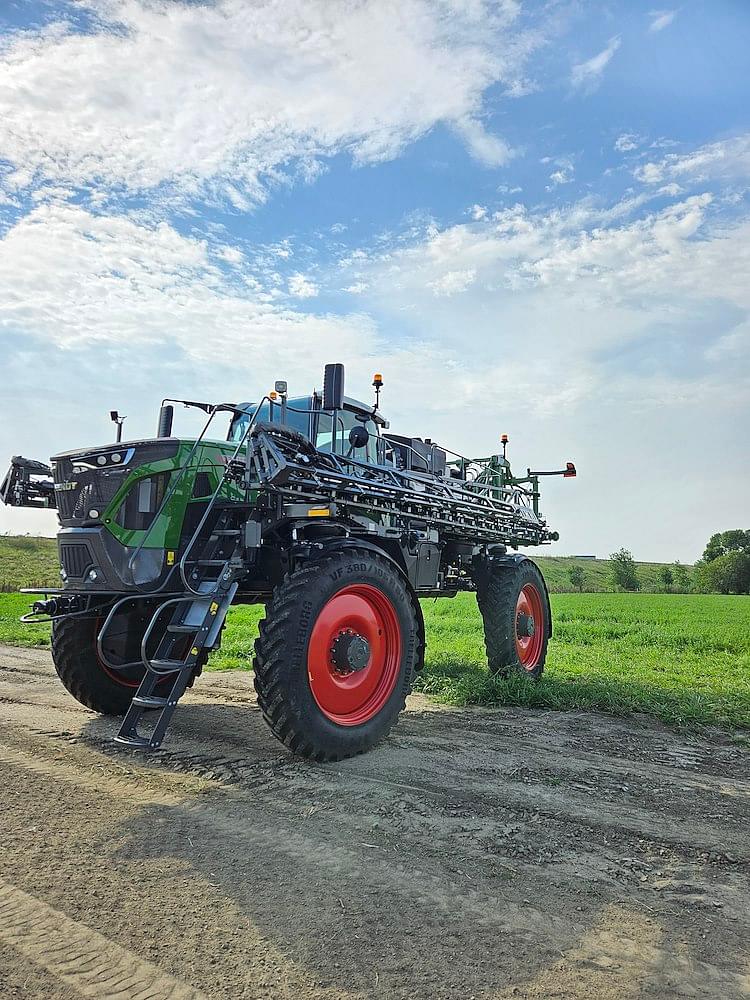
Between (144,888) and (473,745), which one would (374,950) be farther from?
(473,745)

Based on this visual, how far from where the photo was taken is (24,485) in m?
7.15

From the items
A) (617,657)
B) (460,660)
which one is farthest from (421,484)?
(617,657)

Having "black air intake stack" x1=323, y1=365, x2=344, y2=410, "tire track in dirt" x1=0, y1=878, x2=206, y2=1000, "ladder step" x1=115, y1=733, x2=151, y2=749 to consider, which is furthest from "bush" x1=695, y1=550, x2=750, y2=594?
"tire track in dirt" x1=0, y1=878, x2=206, y2=1000

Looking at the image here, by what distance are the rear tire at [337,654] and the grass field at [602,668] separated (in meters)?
2.25

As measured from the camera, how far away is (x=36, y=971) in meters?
2.79

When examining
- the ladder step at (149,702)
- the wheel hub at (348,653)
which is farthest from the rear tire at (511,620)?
the ladder step at (149,702)

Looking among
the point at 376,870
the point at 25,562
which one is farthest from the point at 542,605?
the point at 25,562

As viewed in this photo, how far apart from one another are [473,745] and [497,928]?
3248 millimetres

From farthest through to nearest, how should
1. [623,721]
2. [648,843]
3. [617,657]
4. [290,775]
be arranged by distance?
[617,657] < [623,721] < [290,775] < [648,843]

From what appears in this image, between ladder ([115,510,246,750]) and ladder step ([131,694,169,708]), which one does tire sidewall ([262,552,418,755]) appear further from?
ladder step ([131,694,169,708])

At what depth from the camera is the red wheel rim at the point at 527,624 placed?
9898 mm

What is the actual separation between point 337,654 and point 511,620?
4.20 m

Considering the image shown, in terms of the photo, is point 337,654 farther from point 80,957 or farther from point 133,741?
point 80,957

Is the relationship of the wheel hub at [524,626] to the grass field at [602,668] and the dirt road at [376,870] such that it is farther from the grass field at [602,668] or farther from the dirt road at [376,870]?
the dirt road at [376,870]
